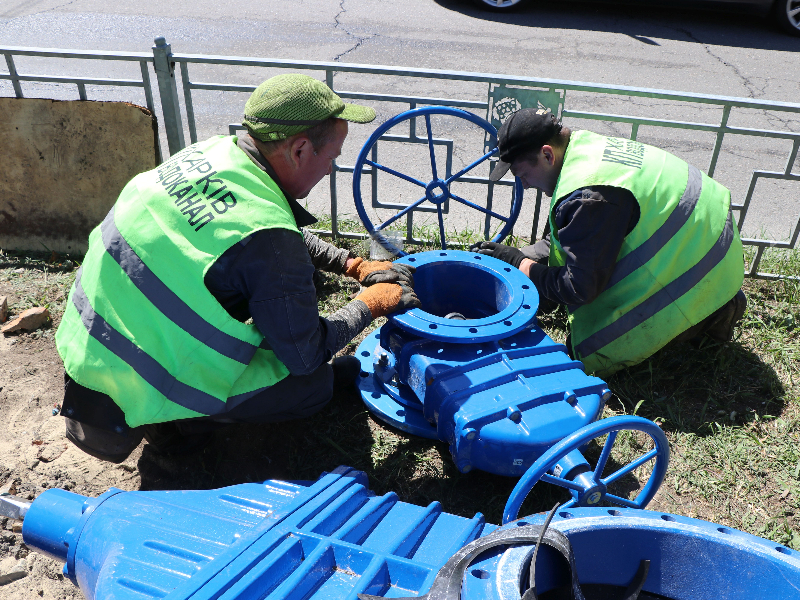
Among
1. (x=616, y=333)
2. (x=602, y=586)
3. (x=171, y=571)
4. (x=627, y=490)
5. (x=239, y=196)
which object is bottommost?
(x=627, y=490)

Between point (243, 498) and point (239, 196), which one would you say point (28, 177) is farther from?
point (243, 498)

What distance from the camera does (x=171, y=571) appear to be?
1598mm

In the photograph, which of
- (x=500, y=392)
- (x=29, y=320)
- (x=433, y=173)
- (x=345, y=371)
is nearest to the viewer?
(x=500, y=392)

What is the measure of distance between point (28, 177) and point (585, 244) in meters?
3.23

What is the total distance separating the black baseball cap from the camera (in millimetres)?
2912

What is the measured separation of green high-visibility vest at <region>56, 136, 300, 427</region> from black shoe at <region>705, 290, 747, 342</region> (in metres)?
2.22

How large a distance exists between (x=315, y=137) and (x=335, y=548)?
4.68ft

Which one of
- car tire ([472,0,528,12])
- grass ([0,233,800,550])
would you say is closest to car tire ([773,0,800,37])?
car tire ([472,0,528,12])

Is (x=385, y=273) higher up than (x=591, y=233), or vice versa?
(x=591, y=233)

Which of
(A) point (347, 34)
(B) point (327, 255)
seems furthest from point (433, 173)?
(A) point (347, 34)

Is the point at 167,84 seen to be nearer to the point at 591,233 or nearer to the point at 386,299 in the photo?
the point at 386,299

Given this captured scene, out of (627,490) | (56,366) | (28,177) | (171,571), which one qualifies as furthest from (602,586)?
(28,177)

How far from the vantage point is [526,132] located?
9.55ft

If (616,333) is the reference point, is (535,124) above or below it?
above
